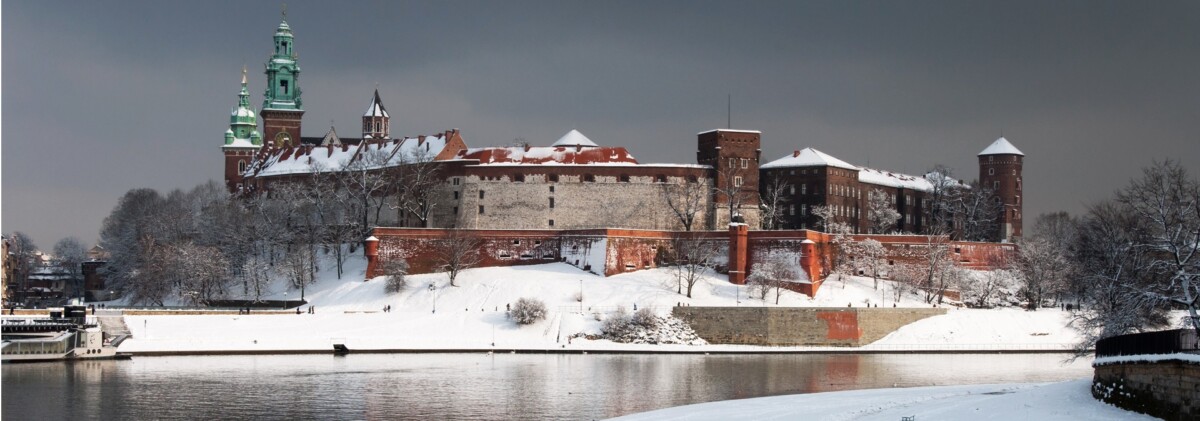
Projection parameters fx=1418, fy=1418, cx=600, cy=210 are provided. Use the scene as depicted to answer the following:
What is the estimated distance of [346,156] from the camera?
302 feet

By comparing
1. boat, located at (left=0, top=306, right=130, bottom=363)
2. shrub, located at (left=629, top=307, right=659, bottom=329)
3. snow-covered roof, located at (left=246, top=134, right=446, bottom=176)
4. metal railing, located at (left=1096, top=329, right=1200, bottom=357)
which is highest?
snow-covered roof, located at (left=246, top=134, right=446, bottom=176)

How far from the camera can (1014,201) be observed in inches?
3925

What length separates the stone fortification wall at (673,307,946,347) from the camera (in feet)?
207

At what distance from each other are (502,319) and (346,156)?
1245 inches

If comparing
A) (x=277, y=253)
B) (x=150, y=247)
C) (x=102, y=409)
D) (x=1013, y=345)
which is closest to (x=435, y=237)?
(x=277, y=253)

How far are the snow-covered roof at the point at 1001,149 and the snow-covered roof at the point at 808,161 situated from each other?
1395cm

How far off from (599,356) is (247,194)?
4470 centimetres

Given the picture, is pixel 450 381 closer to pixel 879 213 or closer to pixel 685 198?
Answer: pixel 685 198

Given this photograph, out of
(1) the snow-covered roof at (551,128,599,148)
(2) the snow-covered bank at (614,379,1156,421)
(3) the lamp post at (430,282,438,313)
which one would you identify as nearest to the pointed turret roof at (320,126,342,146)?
(1) the snow-covered roof at (551,128,599,148)

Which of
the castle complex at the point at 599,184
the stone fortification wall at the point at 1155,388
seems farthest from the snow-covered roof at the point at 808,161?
the stone fortification wall at the point at 1155,388

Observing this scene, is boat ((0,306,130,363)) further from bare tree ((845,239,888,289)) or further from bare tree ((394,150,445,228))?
bare tree ((845,239,888,289))

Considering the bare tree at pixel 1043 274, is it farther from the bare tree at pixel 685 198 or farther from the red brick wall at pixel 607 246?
the bare tree at pixel 685 198

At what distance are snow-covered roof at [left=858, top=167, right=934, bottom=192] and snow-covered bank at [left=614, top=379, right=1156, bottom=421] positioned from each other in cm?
5746

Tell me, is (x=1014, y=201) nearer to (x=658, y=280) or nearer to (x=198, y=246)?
(x=658, y=280)
